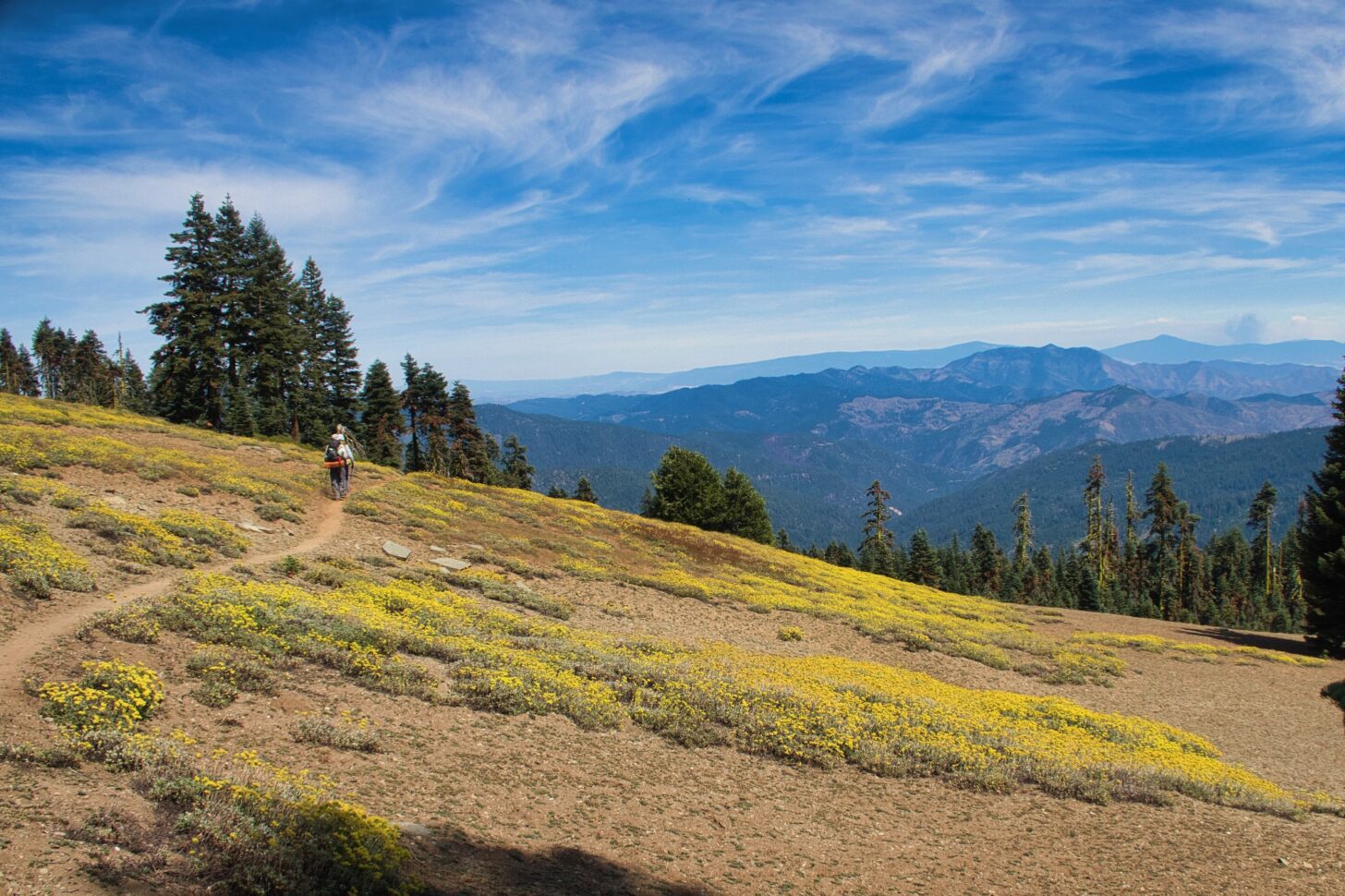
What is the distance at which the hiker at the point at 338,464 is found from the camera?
28.6 meters

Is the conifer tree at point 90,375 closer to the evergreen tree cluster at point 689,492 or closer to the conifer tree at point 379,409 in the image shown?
the conifer tree at point 379,409

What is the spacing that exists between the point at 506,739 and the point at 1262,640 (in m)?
48.7

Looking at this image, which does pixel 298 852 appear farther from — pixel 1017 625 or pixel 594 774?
pixel 1017 625

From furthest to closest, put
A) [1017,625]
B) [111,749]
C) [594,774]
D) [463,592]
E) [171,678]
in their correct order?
[1017,625], [463,592], [594,774], [171,678], [111,749]

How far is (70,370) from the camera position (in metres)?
106

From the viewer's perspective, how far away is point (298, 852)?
632 cm

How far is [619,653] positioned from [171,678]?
9.70 m

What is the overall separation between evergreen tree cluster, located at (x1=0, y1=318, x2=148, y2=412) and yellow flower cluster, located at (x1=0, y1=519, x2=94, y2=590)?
9811 centimetres

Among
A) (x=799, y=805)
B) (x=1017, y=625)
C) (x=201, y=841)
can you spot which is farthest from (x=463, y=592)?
(x=1017, y=625)

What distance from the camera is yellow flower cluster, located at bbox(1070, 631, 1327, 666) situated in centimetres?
3306

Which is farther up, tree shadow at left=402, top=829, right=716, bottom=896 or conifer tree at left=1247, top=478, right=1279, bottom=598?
tree shadow at left=402, top=829, right=716, bottom=896

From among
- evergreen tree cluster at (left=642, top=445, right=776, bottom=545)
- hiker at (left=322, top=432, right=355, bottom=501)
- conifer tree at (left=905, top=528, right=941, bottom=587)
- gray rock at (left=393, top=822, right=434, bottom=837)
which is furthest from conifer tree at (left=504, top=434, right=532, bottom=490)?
gray rock at (left=393, top=822, right=434, bottom=837)

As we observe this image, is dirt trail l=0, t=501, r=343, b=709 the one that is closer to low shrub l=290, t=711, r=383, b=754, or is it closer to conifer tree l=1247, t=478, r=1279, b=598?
low shrub l=290, t=711, r=383, b=754

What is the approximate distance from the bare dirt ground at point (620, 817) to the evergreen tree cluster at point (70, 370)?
347ft
